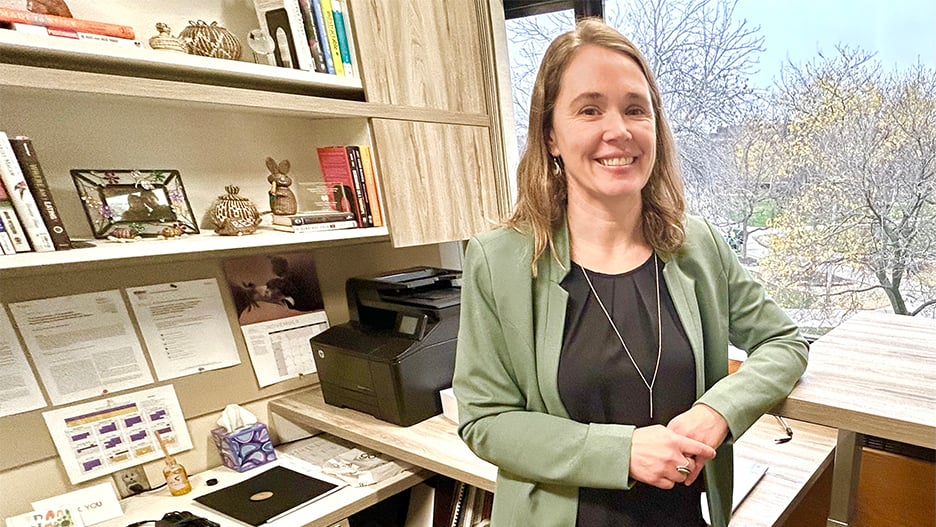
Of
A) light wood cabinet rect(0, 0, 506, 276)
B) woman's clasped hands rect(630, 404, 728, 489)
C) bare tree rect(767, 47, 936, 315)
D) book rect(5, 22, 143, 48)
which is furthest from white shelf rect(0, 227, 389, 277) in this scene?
bare tree rect(767, 47, 936, 315)

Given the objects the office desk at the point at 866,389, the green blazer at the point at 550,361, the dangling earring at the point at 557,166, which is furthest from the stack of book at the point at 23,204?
the office desk at the point at 866,389

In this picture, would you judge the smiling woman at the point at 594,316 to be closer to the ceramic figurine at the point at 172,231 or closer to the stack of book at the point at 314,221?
the stack of book at the point at 314,221

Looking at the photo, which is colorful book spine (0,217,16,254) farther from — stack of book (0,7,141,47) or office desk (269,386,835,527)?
office desk (269,386,835,527)

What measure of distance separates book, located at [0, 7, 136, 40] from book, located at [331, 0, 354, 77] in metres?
0.57

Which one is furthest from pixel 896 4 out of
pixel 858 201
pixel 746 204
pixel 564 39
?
pixel 564 39

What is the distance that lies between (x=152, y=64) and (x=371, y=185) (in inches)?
26.8

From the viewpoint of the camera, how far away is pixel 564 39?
0.95 m

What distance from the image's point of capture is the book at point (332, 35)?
5.27 feet

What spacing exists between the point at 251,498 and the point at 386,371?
20.3 inches

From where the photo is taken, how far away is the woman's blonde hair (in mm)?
933

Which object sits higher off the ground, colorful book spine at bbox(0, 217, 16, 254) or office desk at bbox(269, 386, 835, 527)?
colorful book spine at bbox(0, 217, 16, 254)

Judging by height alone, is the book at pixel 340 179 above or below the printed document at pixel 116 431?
above

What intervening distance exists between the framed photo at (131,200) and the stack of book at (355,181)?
45cm

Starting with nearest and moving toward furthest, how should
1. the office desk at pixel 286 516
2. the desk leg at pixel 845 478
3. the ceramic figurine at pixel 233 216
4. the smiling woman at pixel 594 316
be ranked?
the desk leg at pixel 845 478, the smiling woman at pixel 594 316, the office desk at pixel 286 516, the ceramic figurine at pixel 233 216
